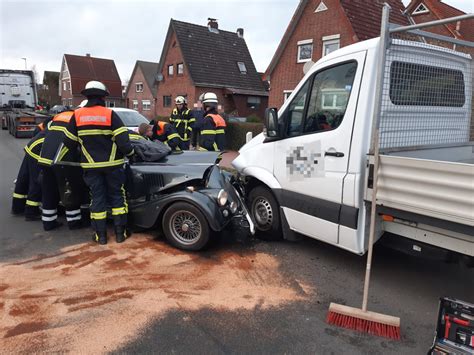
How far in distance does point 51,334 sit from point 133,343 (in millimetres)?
666

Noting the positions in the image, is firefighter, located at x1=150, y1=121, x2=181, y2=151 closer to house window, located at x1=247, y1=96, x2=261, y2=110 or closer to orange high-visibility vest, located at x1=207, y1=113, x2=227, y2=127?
orange high-visibility vest, located at x1=207, y1=113, x2=227, y2=127

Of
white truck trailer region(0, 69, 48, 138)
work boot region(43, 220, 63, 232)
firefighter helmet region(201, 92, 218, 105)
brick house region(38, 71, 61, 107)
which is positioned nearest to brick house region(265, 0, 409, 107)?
firefighter helmet region(201, 92, 218, 105)

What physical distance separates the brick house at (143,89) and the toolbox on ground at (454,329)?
3504cm

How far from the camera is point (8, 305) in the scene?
10.9 ft

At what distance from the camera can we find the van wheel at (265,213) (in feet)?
15.7

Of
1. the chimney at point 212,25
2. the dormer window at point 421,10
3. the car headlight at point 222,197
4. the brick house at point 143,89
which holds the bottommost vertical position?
the car headlight at point 222,197

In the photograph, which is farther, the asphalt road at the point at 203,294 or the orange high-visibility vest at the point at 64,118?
the orange high-visibility vest at the point at 64,118

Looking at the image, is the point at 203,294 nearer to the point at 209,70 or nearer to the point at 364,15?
the point at 364,15

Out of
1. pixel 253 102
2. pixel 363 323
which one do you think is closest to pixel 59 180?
pixel 363 323

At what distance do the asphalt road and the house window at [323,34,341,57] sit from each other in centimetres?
1558

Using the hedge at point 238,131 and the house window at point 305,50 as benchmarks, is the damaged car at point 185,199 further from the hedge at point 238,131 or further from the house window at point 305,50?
Result: the house window at point 305,50

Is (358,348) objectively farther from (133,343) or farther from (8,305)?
(8,305)

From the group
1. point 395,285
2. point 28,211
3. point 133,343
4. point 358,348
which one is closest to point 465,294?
point 395,285

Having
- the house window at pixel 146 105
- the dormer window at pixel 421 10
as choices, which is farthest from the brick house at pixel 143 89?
the dormer window at pixel 421 10
